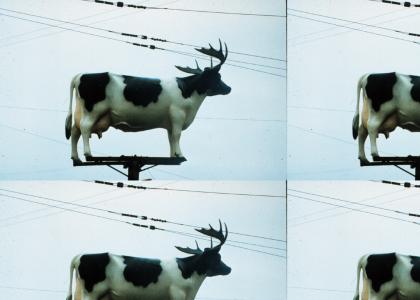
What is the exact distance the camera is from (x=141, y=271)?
712 centimetres

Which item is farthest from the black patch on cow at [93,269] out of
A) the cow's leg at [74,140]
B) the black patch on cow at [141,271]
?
the cow's leg at [74,140]

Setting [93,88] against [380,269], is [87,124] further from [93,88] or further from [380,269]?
[380,269]

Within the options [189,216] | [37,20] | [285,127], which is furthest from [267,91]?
[37,20]

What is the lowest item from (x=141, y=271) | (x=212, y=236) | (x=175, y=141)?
(x=141, y=271)

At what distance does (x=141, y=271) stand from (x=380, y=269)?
3.64ft

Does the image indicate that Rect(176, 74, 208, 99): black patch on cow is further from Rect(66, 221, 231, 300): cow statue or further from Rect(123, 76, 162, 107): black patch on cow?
Rect(66, 221, 231, 300): cow statue

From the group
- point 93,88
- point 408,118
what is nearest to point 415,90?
point 408,118

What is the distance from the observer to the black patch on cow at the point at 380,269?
7082 mm

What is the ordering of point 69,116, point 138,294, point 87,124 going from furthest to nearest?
point 69,116, point 87,124, point 138,294

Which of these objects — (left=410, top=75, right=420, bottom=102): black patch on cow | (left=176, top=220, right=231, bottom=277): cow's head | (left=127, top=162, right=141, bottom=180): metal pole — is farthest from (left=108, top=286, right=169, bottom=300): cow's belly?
(left=410, top=75, right=420, bottom=102): black patch on cow

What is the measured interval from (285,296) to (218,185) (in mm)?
621

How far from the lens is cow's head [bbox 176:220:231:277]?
725 centimetres

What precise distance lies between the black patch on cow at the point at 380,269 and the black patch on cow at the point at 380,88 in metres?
0.70

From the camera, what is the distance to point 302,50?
750cm
